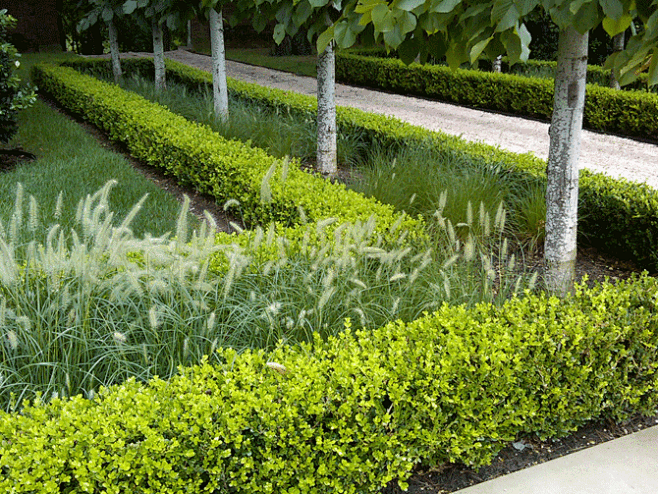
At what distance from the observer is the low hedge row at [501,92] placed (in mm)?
11469

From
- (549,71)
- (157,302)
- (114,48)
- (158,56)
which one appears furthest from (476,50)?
(549,71)

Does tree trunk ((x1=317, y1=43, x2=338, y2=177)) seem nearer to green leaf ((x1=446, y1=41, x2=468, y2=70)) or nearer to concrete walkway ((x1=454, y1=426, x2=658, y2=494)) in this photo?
green leaf ((x1=446, y1=41, x2=468, y2=70))

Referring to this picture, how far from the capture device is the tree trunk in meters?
7.66

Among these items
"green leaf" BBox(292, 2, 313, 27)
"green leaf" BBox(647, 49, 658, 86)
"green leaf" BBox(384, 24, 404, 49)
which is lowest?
"green leaf" BBox(647, 49, 658, 86)

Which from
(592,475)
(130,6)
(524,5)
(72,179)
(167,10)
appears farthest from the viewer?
(130,6)

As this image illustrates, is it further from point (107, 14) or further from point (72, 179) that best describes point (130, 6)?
point (107, 14)

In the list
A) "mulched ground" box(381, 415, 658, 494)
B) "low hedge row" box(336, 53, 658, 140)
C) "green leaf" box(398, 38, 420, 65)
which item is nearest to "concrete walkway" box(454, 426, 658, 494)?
"mulched ground" box(381, 415, 658, 494)

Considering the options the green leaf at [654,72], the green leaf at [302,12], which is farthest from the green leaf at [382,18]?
the green leaf at [302,12]

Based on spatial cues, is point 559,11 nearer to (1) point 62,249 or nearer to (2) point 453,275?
(2) point 453,275

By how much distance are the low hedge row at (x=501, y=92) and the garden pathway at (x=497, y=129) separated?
37 centimetres

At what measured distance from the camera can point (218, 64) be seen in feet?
33.6

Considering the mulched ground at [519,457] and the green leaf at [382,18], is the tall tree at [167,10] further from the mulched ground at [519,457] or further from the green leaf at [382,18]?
the mulched ground at [519,457]

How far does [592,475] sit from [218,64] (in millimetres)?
8596

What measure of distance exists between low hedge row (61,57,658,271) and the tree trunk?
0.82 m
